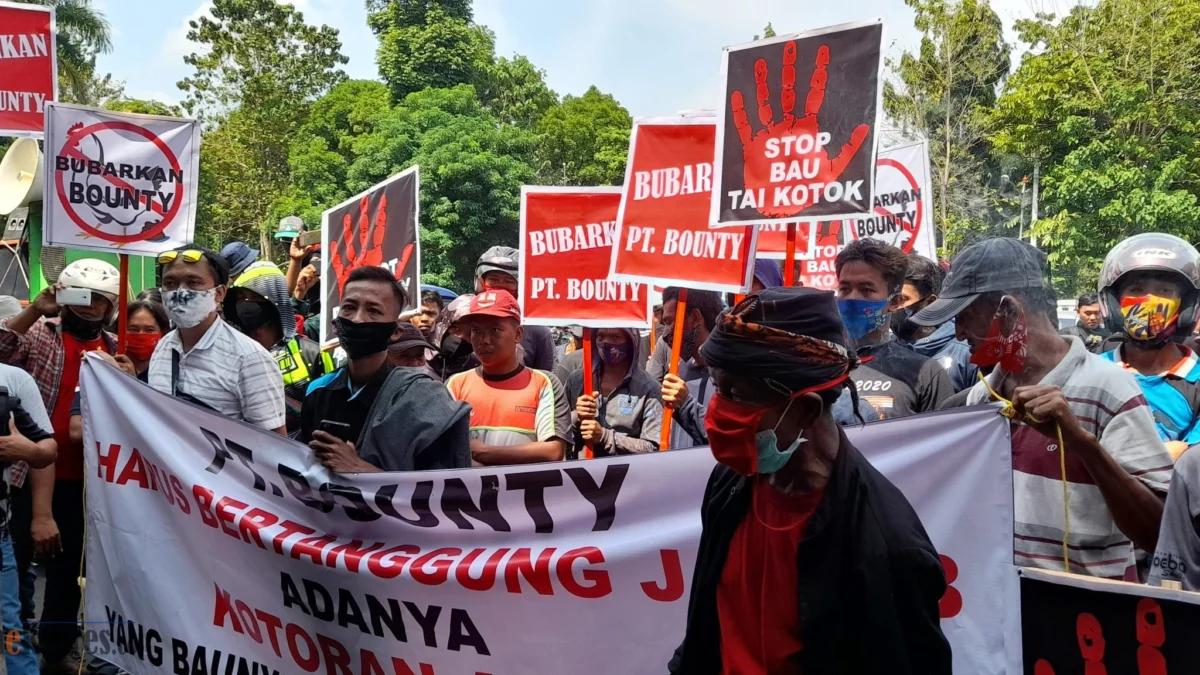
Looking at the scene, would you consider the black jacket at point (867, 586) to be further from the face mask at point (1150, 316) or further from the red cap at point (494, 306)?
the red cap at point (494, 306)

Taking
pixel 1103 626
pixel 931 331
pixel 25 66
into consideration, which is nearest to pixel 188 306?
pixel 25 66

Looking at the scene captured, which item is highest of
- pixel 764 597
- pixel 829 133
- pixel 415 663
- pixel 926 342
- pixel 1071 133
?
pixel 1071 133

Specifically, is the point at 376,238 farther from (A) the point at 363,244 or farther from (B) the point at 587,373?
(B) the point at 587,373

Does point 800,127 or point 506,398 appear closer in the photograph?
point 800,127

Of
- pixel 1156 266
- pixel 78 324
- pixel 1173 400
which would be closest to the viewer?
pixel 1156 266

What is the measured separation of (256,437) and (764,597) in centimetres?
262

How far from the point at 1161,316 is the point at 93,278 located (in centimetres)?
517

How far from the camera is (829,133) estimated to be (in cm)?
497

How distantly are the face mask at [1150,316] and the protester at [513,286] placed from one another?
378cm

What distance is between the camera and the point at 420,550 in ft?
12.7

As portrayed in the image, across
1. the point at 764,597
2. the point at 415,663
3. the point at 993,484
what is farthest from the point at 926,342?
the point at 764,597

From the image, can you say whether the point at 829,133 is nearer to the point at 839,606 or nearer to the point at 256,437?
the point at 256,437

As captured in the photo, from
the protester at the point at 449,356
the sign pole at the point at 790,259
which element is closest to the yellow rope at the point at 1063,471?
the sign pole at the point at 790,259

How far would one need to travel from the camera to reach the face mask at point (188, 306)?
16.5 feet
